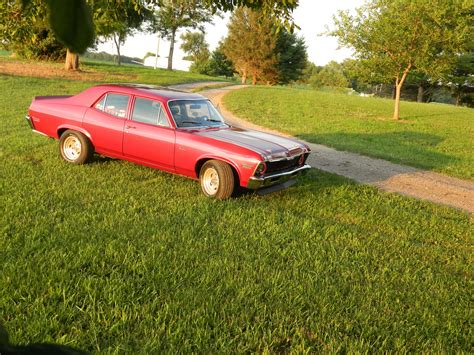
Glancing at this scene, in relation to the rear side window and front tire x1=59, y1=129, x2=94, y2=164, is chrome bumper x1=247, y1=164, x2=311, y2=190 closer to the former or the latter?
the rear side window

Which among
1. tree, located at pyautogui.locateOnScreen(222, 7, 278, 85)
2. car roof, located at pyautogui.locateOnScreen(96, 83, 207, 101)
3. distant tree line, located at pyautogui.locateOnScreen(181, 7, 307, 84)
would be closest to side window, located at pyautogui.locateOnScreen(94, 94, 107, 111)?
car roof, located at pyautogui.locateOnScreen(96, 83, 207, 101)

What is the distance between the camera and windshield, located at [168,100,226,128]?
625 centimetres

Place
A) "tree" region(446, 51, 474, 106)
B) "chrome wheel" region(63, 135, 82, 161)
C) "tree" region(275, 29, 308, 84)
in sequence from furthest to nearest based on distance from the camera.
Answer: "tree" region(275, 29, 308, 84) < "tree" region(446, 51, 474, 106) < "chrome wheel" region(63, 135, 82, 161)

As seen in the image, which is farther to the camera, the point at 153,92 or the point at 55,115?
the point at 55,115

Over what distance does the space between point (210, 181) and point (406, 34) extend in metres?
15.5

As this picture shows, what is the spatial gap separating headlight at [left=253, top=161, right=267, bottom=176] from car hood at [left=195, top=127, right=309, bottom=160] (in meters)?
0.11

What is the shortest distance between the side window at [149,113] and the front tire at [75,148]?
0.98m

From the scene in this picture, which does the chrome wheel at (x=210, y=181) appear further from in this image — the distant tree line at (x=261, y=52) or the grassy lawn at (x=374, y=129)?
the distant tree line at (x=261, y=52)

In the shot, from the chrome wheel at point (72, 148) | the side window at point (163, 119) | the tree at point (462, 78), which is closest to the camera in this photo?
the side window at point (163, 119)

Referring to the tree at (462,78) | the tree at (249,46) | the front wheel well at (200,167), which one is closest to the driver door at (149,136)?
the front wheel well at (200,167)

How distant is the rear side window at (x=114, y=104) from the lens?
21.2ft

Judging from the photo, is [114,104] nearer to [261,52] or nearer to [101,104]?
[101,104]

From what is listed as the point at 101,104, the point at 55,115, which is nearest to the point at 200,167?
the point at 101,104

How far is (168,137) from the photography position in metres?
5.97
